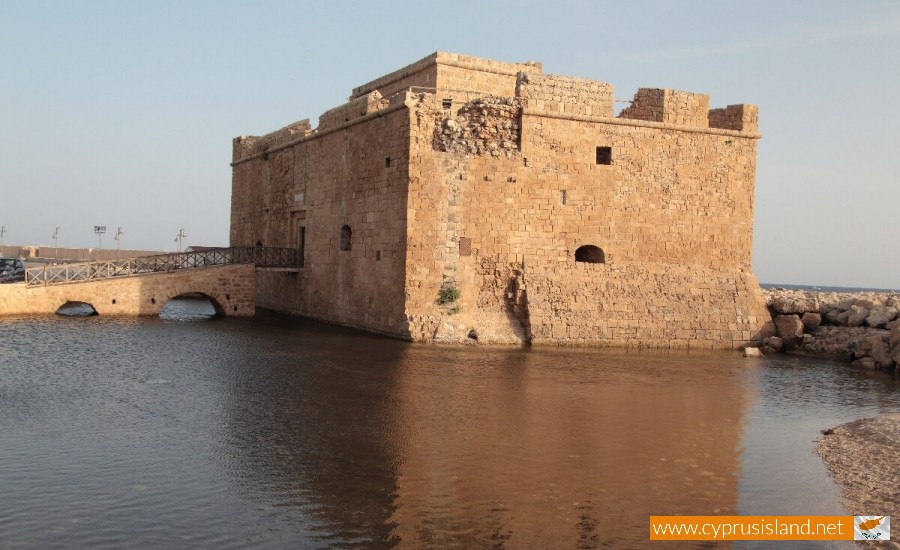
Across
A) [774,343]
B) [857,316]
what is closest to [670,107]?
[774,343]

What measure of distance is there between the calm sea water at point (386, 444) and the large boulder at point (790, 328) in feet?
11.0

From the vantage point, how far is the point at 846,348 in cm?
1778

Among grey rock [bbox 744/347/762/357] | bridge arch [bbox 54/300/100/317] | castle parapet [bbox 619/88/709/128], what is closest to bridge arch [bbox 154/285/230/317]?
bridge arch [bbox 54/300/100/317]

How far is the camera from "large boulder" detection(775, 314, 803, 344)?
18.7 m

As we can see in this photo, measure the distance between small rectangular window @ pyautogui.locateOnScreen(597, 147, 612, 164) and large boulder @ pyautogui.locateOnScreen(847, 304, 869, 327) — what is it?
22.8 feet

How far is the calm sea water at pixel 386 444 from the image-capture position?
6.11 m

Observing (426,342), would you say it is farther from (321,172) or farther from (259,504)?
(259,504)

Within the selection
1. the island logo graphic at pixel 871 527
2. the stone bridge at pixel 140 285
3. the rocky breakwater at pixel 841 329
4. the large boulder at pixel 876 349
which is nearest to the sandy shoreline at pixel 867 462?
the island logo graphic at pixel 871 527

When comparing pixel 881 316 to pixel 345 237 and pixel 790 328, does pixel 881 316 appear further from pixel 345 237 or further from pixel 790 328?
pixel 345 237

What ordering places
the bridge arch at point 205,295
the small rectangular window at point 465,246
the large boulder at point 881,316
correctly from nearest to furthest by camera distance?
the small rectangular window at point 465,246, the large boulder at point 881,316, the bridge arch at point 205,295

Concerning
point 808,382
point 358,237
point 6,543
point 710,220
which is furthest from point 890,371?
point 6,543

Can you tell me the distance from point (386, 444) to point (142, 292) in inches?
526

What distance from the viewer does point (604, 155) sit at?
60.8ft

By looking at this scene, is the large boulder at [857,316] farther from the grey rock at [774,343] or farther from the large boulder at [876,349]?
the grey rock at [774,343]
